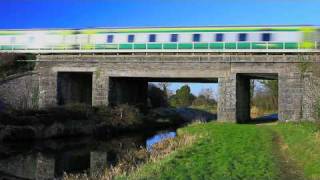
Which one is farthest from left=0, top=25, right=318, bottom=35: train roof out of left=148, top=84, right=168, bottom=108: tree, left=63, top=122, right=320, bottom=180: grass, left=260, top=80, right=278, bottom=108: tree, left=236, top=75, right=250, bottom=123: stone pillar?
left=260, top=80, right=278, bottom=108: tree

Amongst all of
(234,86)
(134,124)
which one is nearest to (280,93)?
(234,86)

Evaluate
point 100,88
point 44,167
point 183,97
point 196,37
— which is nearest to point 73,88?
point 100,88

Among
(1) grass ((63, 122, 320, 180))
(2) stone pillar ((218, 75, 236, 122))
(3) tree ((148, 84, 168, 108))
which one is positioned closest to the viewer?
(1) grass ((63, 122, 320, 180))

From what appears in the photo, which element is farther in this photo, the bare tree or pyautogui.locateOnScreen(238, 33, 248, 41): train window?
the bare tree

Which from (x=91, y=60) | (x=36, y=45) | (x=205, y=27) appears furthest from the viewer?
(x=36, y=45)

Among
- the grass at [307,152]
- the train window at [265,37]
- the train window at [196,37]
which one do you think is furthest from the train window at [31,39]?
the grass at [307,152]

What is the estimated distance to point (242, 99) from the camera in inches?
1598

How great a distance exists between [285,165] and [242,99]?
24314 mm

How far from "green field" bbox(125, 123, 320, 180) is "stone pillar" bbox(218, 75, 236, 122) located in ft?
44.2

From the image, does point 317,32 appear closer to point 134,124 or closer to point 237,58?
point 237,58

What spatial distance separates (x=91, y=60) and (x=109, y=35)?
2733 mm

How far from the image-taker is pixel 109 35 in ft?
140

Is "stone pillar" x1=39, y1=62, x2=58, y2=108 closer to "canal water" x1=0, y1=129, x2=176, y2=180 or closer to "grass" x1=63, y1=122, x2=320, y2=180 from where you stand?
"canal water" x1=0, y1=129, x2=176, y2=180

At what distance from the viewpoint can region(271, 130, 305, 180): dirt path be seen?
14.4m
